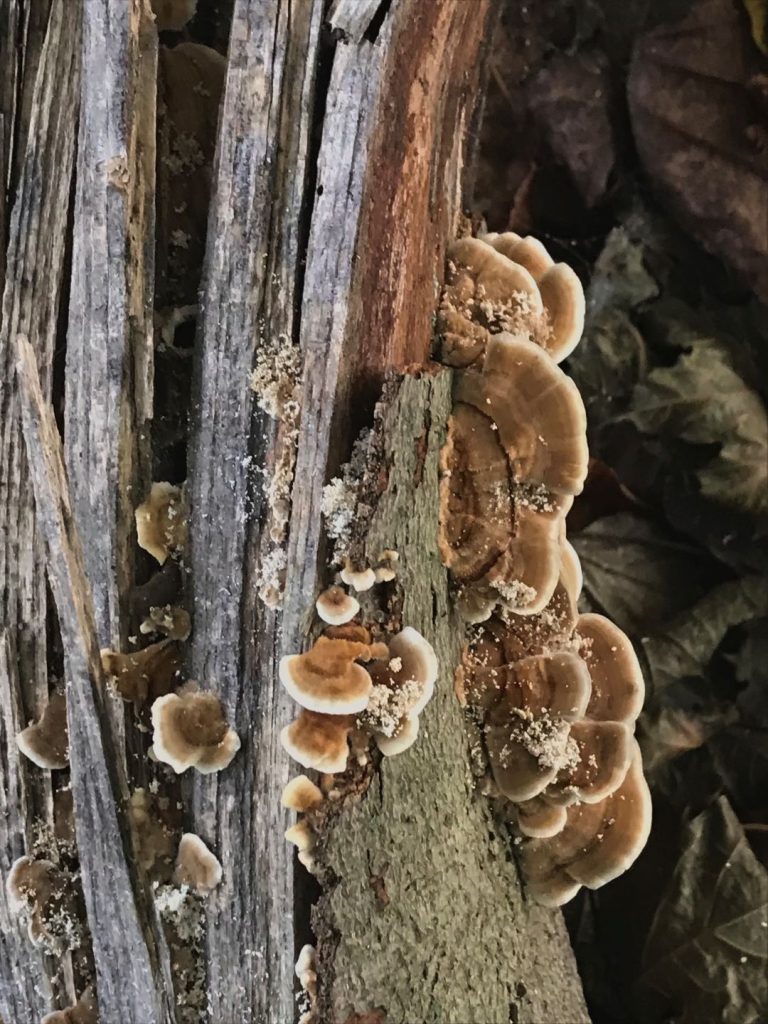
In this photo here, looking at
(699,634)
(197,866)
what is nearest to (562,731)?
Result: (197,866)

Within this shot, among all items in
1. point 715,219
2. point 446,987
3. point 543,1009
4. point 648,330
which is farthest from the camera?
point 648,330

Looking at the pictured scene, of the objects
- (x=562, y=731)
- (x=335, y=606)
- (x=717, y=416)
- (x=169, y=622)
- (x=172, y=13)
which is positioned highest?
(x=172, y=13)

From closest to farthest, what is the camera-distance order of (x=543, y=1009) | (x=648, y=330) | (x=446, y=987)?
(x=446, y=987)
(x=543, y=1009)
(x=648, y=330)

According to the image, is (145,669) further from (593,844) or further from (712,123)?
(712,123)

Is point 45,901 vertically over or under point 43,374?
under

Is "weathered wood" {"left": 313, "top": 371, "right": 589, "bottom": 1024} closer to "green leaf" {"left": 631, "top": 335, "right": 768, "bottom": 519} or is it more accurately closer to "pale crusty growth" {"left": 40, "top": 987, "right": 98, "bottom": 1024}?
"pale crusty growth" {"left": 40, "top": 987, "right": 98, "bottom": 1024}

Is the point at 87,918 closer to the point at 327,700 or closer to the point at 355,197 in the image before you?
the point at 327,700

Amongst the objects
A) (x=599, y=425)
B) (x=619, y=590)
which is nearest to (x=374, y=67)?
(x=599, y=425)

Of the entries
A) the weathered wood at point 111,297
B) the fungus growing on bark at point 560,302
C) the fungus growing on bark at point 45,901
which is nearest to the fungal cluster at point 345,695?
the weathered wood at point 111,297

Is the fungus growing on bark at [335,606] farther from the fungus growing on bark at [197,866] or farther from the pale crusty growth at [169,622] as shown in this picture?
the fungus growing on bark at [197,866]
